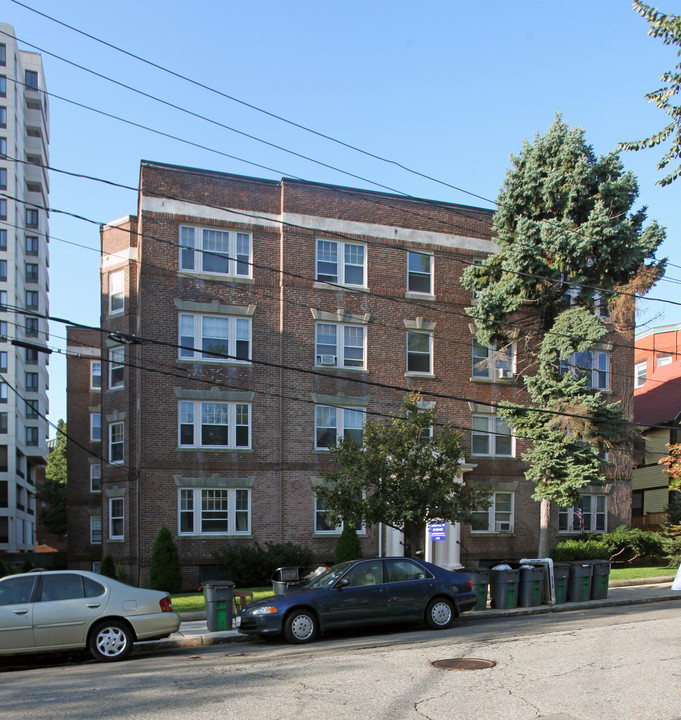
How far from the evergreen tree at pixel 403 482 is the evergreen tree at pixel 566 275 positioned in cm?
773

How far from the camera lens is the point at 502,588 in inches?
713

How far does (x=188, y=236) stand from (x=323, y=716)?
2110 cm

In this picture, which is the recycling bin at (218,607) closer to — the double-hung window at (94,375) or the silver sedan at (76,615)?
the silver sedan at (76,615)

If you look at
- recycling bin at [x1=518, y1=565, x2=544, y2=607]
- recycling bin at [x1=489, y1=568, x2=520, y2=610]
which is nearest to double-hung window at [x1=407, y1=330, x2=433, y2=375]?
recycling bin at [x1=518, y1=565, x2=544, y2=607]

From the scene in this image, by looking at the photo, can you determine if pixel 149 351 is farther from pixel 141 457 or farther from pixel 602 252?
pixel 602 252

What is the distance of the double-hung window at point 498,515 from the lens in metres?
30.3

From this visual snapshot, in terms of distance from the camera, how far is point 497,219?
28438 millimetres

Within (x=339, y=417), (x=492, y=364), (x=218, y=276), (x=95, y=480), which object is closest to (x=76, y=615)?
(x=218, y=276)

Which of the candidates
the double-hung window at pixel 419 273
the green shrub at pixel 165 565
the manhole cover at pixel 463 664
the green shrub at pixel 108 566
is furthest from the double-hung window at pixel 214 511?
the manhole cover at pixel 463 664

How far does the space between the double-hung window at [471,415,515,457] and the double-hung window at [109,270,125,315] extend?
43.8 ft

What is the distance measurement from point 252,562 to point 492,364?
11.0 m

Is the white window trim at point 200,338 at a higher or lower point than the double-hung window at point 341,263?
lower

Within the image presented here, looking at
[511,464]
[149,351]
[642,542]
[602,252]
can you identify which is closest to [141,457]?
[149,351]

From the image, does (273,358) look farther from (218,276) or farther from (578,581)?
(578,581)
